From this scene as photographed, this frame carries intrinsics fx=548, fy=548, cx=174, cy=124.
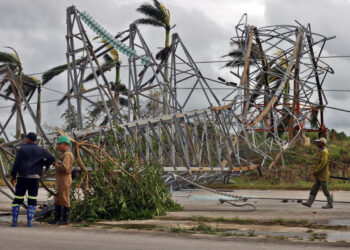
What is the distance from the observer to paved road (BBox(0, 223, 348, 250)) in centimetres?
771

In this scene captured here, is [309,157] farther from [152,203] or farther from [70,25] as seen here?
[152,203]

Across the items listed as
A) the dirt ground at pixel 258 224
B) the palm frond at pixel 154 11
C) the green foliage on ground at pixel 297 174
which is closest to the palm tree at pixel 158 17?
the palm frond at pixel 154 11

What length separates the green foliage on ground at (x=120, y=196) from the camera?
1173 centimetres

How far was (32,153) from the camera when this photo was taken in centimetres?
1093

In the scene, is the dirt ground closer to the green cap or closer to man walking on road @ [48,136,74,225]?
man walking on road @ [48,136,74,225]

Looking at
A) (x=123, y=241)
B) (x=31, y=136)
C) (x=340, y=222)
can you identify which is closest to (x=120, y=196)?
(x=31, y=136)

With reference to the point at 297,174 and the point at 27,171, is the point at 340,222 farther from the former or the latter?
the point at 297,174

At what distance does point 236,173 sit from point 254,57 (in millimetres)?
6249

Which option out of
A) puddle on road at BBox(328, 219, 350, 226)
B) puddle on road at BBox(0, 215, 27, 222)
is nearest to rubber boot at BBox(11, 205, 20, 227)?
puddle on road at BBox(0, 215, 27, 222)

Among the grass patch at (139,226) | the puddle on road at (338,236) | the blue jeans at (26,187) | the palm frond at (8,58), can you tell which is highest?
the palm frond at (8,58)

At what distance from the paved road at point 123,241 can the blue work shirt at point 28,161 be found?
155 cm

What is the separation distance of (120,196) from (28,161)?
7.18 ft

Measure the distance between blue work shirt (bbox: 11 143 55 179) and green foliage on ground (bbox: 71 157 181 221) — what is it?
4.11ft

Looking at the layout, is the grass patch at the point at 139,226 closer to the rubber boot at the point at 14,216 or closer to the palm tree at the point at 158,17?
the rubber boot at the point at 14,216
